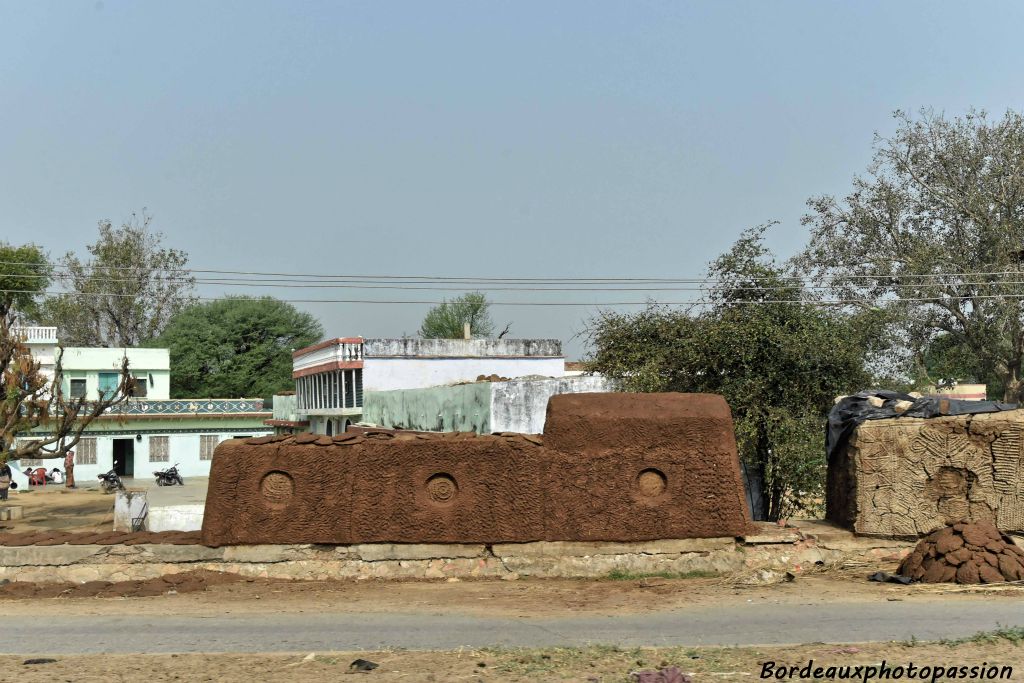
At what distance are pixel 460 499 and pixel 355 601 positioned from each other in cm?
158

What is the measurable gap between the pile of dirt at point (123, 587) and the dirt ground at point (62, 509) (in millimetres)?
17262

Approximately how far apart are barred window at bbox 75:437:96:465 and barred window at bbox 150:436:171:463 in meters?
2.65

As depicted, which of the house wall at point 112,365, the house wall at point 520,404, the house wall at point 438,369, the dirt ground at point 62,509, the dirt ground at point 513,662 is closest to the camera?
the dirt ground at point 513,662

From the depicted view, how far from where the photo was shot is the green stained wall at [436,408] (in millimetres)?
24859

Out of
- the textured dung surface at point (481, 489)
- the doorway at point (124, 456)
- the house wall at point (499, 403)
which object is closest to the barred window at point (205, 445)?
the doorway at point (124, 456)

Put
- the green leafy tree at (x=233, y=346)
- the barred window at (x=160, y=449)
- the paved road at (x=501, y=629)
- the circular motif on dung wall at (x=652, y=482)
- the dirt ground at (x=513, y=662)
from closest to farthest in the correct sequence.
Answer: the dirt ground at (x=513, y=662)
the paved road at (x=501, y=629)
the circular motif on dung wall at (x=652, y=482)
the barred window at (x=160, y=449)
the green leafy tree at (x=233, y=346)

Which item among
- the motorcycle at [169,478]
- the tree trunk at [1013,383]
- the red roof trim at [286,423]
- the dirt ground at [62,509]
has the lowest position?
the dirt ground at [62,509]

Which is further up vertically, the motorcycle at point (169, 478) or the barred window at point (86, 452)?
the barred window at point (86, 452)

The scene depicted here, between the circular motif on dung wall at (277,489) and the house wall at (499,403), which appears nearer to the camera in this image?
the circular motif on dung wall at (277,489)

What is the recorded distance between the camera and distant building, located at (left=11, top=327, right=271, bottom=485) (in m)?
50.3

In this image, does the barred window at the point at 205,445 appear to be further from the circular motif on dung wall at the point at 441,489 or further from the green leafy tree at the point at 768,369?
the circular motif on dung wall at the point at 441,489

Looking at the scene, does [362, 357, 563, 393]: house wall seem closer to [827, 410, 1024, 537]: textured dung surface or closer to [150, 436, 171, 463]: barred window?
[150, 436, 171, 463]: barred window

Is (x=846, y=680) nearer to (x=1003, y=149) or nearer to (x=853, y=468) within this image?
(x=853, y=468)

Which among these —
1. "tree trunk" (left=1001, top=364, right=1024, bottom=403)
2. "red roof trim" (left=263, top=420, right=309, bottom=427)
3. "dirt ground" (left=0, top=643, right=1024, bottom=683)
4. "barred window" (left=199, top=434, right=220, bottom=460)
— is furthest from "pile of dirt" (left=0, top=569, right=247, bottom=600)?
"barred window" (left=199, top=434, right=220, bottom=460)
